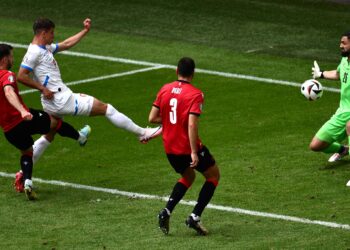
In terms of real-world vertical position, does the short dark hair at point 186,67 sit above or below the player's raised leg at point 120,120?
above

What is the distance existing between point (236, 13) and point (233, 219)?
13996 millimetres

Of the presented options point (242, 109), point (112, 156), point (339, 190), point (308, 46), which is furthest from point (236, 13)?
point (339, 190)

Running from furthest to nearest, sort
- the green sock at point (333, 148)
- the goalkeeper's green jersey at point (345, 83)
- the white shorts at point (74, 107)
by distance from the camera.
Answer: the green sock at point (333, 148) → the white shorts at point (74, 107) → the goalkeeper's green jersey at point (345, 83)

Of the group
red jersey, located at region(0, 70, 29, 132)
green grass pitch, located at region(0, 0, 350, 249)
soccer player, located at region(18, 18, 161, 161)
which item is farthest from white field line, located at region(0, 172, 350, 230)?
red jersey, located at region(0, 70, 29, 132)

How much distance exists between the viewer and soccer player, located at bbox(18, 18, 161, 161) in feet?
55.5

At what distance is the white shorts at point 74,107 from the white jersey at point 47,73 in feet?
0.16

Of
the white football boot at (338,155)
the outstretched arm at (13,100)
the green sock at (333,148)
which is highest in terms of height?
the outstretched arm at (13,100)

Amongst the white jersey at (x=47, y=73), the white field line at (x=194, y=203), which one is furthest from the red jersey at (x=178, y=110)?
the white jersey at (x=47, y=73)

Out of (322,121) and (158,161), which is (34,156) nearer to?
(158,161)

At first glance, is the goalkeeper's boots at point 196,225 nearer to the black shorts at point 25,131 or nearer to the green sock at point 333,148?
the black shorts at point 25,131

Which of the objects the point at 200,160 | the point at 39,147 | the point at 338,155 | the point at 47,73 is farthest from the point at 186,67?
the point at 338,155

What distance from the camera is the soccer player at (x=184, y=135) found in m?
14.3

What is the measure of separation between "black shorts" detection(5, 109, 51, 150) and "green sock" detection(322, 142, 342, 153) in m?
4.34

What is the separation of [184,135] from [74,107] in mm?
3215
